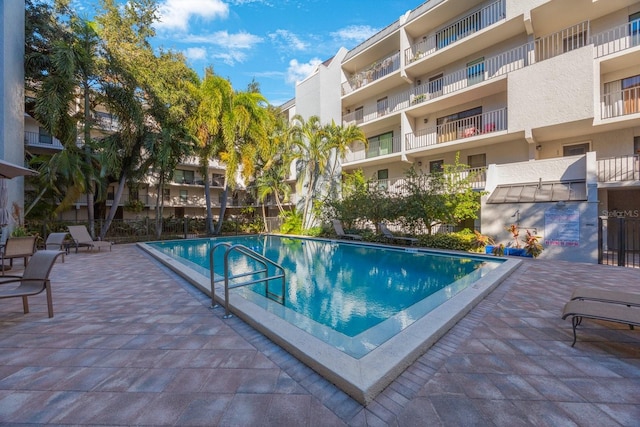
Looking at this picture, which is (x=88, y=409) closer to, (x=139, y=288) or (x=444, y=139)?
(x=139, y=288)

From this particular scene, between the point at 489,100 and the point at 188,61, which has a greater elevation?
the point at 188,61

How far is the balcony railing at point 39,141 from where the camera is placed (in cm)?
1995

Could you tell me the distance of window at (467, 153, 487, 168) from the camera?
16.0 m

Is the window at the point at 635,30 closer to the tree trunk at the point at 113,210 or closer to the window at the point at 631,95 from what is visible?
the window at the point at 631,95

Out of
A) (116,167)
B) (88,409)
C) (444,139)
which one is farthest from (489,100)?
(116,167)

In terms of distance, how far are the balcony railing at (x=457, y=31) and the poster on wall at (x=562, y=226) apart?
10.5m

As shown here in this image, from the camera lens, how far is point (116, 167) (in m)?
15.4

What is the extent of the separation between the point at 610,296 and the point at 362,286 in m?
4.45

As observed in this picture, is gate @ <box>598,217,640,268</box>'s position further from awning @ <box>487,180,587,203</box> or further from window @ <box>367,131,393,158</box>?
window @ <box>367,131,393,158</box>

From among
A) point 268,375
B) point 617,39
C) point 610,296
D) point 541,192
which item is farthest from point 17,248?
point 617,39

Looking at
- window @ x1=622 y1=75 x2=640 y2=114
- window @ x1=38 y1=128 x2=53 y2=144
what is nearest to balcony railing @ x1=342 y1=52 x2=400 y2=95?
window @ x1=622 y1=75 x2=640 y2=114

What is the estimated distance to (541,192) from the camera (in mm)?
11398

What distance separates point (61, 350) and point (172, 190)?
30.1 meters

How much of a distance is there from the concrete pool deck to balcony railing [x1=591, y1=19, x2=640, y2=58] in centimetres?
1420
